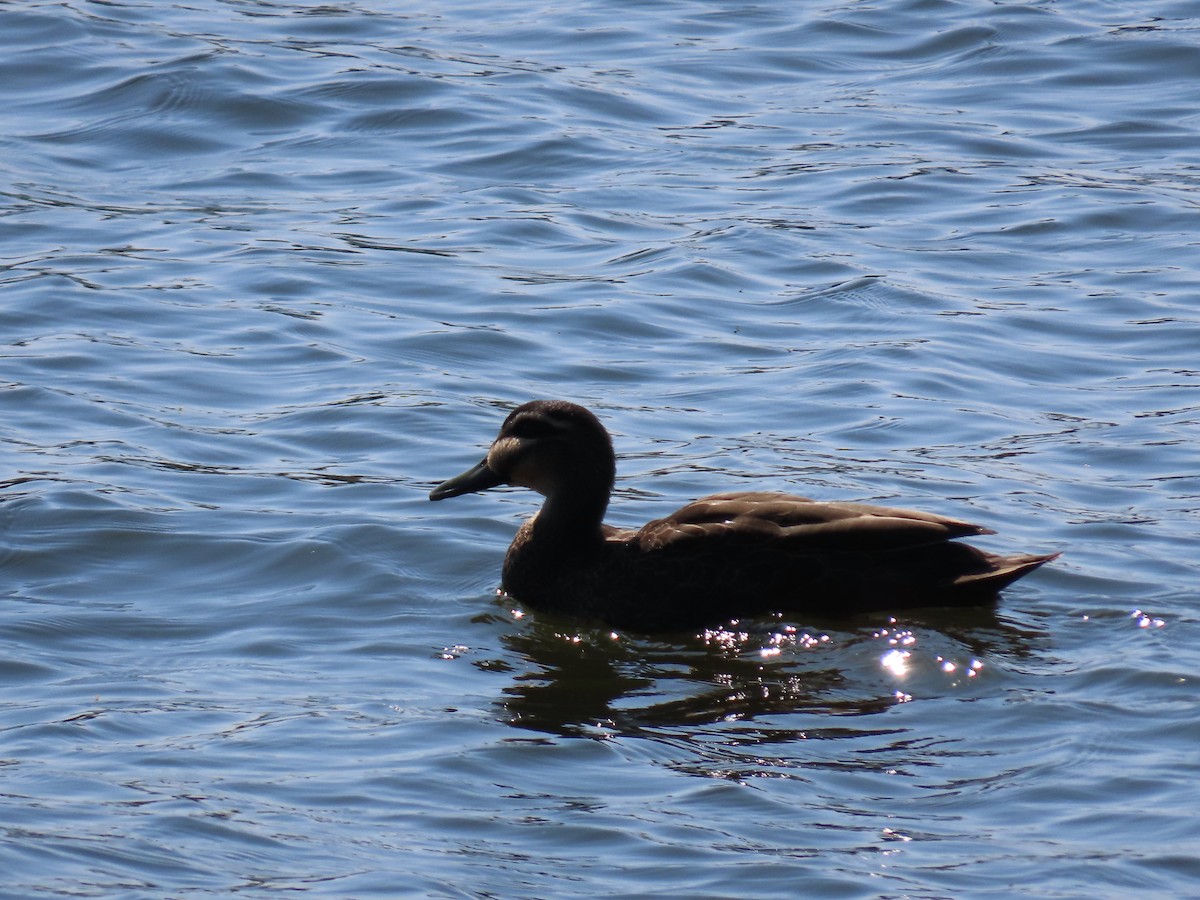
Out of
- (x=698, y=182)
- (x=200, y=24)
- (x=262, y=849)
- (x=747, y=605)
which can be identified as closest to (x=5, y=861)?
(x=262, y=849)

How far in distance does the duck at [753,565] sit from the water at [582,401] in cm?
13

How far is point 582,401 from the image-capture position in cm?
1203

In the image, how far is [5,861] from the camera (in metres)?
6.42

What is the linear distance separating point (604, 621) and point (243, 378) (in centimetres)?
395

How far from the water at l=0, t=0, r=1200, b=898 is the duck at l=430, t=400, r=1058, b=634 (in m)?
0.13

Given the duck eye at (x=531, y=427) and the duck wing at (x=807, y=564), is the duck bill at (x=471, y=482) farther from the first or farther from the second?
the duck wing at (x=807, y=564)

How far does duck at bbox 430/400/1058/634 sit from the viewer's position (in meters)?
8.91

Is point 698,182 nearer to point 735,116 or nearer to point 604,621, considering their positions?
point 735,116

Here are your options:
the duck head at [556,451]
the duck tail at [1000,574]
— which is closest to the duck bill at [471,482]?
the duck head at [556,451]

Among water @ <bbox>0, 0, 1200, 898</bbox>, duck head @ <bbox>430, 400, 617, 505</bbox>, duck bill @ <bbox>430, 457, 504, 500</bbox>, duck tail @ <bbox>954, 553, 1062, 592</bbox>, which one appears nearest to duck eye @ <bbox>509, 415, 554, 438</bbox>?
duck head @ <bbox>430, 400, 617, 505</bbox>

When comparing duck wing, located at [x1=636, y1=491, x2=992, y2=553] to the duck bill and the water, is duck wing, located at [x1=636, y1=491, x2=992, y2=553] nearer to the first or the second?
the water

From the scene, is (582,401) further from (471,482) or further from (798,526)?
(798,526)

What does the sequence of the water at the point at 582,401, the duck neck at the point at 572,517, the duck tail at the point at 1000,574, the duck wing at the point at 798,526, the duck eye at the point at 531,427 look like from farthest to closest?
1. the duck eye at the point at 531,427
2. the duck neck at the point at 572,517
3. the duck wing at the point at 798,526
4. the duck tail at the point at 1000,574
5. the water at the point at 582,401

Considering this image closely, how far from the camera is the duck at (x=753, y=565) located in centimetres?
891
